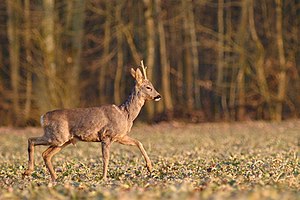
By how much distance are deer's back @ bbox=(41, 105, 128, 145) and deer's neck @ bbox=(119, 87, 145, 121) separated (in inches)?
14.8

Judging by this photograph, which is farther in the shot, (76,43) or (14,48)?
(14,48)

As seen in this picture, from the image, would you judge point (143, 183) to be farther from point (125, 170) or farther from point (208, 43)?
point (208, 43)

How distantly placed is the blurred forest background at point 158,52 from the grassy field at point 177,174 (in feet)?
34.1

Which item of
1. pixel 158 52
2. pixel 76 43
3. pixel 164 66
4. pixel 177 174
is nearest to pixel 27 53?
pixel 76 43

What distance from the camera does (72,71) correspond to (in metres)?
33.8

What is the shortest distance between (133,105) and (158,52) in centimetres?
2387

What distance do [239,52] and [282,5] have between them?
122 inches

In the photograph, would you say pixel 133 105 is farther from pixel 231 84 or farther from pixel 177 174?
pixel 231 84

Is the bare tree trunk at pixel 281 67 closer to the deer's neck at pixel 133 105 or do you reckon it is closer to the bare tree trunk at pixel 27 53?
the bare tree trunk at pixel 27 53

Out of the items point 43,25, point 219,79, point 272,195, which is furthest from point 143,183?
point 219,79

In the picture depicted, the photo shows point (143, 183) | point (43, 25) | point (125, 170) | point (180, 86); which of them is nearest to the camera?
point (143, 183)

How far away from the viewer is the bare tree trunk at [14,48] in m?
33.7

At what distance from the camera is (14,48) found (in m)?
34.5

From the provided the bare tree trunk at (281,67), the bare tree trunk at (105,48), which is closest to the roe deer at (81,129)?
the bare tree trunk at (105,48)
